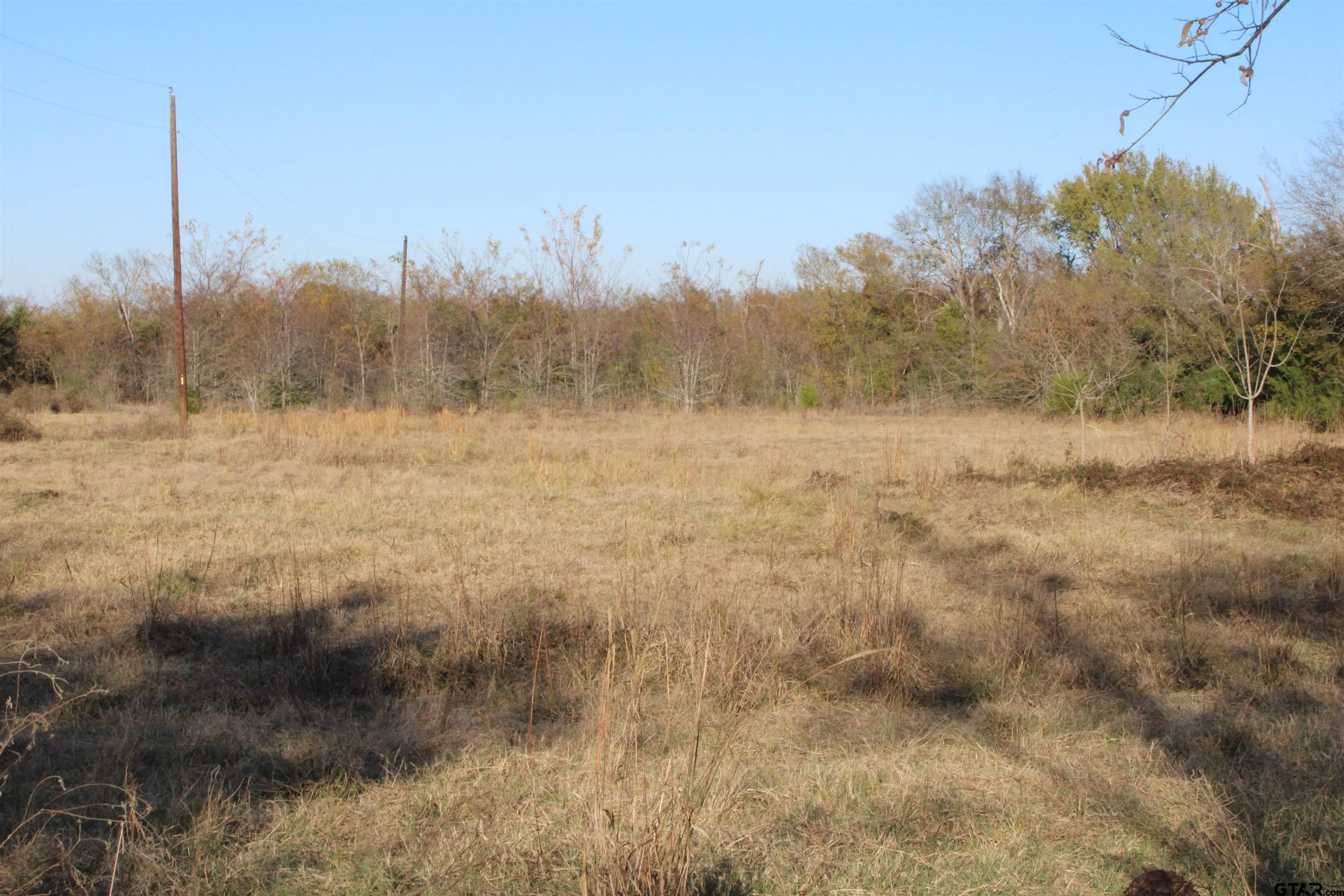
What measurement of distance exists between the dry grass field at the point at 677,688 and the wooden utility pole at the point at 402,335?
1635 centimetres

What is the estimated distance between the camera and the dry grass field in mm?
2961

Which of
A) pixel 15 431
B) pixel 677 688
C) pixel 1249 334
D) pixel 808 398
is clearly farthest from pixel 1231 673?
pixel 808 398

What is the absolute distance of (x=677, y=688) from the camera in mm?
4086

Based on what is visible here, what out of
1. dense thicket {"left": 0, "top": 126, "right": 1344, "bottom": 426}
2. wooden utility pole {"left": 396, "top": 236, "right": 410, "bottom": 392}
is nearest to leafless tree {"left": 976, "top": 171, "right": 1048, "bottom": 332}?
dense thicket {"left": 0, "top": 126, "right": 1344, "bottom": 426}

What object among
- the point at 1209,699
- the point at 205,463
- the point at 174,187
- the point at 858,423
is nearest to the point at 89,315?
the point at 174,187

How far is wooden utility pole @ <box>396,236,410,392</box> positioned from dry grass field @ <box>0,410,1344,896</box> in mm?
16353

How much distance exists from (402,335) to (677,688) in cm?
2509

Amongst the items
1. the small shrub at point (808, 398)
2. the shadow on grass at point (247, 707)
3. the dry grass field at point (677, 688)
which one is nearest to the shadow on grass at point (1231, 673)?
the dry grass field at point (677, 688)

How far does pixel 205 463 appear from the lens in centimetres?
1330

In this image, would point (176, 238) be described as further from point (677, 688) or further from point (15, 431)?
point (677, 688)

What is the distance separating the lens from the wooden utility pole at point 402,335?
26.7 meters

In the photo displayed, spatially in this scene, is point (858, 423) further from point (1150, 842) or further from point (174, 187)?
point (1150, 842)

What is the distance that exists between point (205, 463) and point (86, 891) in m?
11.9

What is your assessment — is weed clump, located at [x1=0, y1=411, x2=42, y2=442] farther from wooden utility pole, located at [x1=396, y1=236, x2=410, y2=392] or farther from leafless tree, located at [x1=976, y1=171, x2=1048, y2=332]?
leafless tree, located at [x1=976, y1=171, x2=1048, y2=332]
